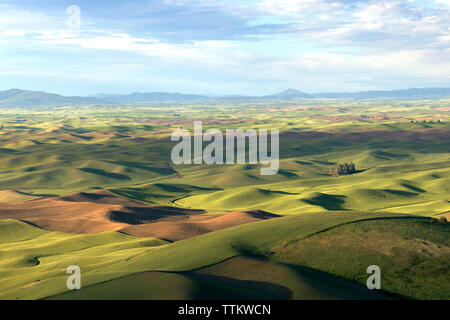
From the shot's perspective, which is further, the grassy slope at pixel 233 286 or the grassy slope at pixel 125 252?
the grassy slope at pixel 125 252

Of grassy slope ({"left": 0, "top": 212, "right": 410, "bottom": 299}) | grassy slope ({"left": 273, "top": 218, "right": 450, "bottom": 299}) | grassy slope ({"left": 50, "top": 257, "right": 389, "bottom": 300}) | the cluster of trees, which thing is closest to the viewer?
grassy slope ({"left": 50, "top": 257, "right": 389, "bottom": 300})

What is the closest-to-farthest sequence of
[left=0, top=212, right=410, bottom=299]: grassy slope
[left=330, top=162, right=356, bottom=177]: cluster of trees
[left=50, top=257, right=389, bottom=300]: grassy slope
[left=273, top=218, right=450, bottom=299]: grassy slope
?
1. [left=50, top=257, right=389, bottom=300]: grassy slope
2. [left=273, top=218, right=450, bottom=299]: grassy slope
3. [left=0, top=212, right=410, bottom=299]: grassy slope
4. [left=330, top=162, right=356, bottom=177]: cluster of trees

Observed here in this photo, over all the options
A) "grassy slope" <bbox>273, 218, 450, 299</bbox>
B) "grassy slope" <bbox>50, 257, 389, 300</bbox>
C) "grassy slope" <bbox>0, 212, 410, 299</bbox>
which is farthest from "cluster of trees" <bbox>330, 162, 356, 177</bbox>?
"grassy slope" <bbox>50, 257, 389, 300</bbox>

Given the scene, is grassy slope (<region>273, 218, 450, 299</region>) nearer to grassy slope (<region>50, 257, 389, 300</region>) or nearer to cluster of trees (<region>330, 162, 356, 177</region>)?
grassy slope (<region>50, 257, 389, 300</region>)

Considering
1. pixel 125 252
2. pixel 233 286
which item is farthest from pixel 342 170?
pixel 233 286

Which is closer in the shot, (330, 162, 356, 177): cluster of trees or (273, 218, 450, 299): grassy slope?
(273, 218, 450, 299): grassy slope

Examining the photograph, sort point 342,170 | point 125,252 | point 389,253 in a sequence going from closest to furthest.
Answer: point 389,253 → point 125,252 → point 342,170

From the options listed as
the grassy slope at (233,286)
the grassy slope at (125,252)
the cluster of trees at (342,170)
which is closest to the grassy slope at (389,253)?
the grassy slope at (125,252)

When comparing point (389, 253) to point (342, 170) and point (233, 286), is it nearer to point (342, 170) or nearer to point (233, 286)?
point (233, 286)

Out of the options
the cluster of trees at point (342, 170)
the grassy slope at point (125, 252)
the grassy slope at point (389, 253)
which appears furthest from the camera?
the cluster of trees at point (342, 170)

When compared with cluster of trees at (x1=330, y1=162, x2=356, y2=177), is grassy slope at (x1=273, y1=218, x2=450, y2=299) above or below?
above

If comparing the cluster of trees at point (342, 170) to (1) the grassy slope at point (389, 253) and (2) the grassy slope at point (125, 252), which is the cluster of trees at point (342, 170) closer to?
(2) the grassy slope at point (125, 252)
